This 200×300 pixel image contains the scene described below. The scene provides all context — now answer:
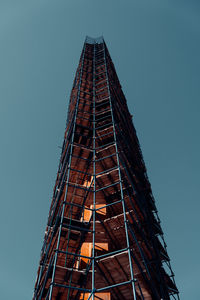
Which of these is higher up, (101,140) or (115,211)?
(101,140)

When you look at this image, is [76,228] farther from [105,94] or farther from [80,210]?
[105,94]

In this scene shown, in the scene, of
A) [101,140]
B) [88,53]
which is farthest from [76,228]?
[88,53]

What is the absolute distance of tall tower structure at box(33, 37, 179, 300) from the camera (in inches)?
500

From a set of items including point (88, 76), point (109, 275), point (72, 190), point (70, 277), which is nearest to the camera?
point (70, 277)

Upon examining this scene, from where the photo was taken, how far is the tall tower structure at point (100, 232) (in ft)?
41.7

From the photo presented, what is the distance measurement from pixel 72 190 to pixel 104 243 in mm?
3948

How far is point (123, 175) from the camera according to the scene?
19.0 meters

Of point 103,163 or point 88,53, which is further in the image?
point 88,53

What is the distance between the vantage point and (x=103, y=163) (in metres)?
19.9

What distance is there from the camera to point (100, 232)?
16.5m

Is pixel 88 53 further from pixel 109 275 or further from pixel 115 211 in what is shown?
pixel 109 275

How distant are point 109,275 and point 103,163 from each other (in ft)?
27.3

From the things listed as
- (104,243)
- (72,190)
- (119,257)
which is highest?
(72,190)

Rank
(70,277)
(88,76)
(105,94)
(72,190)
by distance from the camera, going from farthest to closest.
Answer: (88,76) < (105,94) < (72,190) < (70,277)
